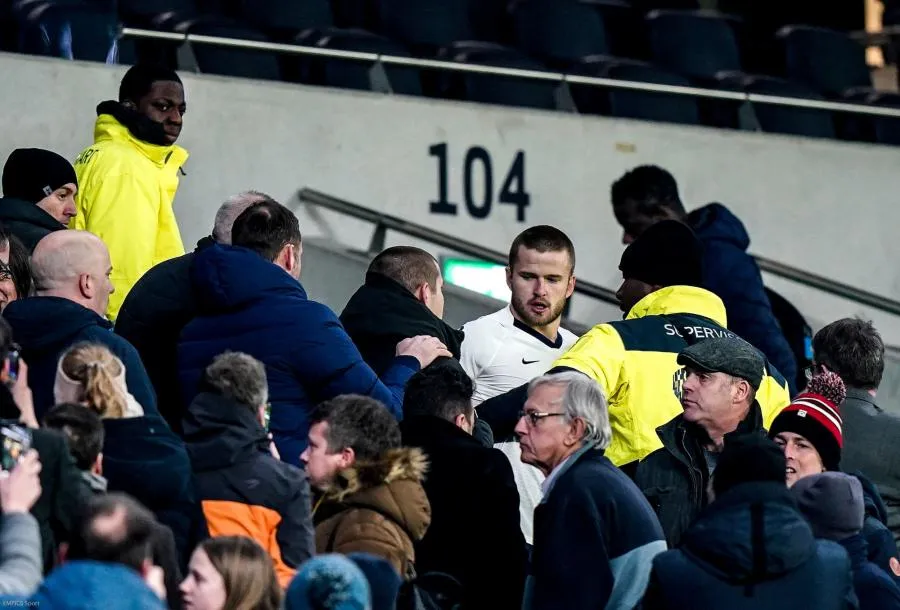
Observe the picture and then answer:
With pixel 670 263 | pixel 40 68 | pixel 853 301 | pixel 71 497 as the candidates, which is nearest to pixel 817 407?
pixel 670 263

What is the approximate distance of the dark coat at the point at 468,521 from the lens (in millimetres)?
6039

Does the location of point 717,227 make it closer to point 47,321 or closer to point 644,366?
point 644,366

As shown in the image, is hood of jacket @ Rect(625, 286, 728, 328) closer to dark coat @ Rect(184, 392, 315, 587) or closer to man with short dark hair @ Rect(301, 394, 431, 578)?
man with short dark hair @ Rect(301, 394, 431, 578)

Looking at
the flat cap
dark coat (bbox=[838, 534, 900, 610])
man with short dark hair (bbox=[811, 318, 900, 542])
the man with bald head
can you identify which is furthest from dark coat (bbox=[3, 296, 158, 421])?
man with short dark hair (bbox=[811, 318, 900, 542])

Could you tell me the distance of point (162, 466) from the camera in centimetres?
535

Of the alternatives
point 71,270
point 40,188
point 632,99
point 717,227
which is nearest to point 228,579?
point 71,270

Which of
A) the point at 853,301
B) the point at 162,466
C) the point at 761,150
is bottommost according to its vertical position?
the point at 853,301

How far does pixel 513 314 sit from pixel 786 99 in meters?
5.21

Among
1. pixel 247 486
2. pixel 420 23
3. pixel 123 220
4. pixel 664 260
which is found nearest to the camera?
pixel 247 486

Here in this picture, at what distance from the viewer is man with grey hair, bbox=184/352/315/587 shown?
215 inches

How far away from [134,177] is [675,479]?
2.61 meters

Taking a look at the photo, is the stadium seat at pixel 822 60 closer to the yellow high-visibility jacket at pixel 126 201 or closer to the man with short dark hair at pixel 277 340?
the yellow high-visibility jacket at pixel 126 201

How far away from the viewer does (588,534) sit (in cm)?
559

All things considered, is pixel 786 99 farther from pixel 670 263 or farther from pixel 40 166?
pixel 40 166
